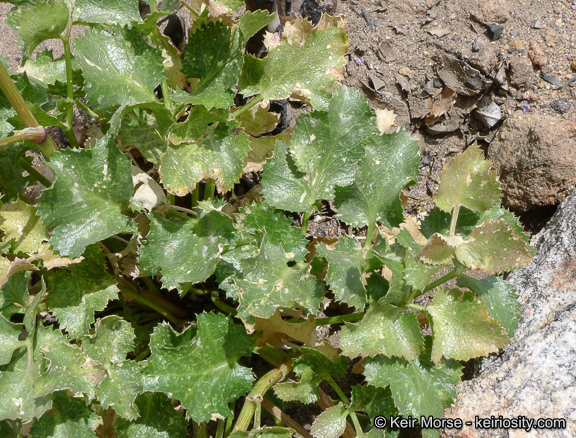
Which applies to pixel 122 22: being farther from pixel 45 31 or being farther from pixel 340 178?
pixel 340 178

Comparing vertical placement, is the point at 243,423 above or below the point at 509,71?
below

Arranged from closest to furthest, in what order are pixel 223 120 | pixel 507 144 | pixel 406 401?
pixel 406 401, pixel 223 120, pixel 507 144

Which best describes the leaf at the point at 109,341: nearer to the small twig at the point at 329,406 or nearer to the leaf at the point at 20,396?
the leaf at the point at 20,396

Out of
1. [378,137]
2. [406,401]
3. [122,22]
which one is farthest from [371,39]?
[406,401]

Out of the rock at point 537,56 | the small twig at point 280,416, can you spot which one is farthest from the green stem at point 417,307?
the rock at point 537,56

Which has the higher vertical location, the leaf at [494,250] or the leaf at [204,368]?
the leaf at [494,250]

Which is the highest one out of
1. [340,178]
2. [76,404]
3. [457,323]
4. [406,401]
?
[340,178]
